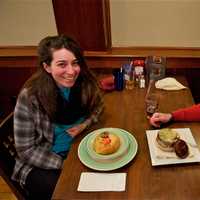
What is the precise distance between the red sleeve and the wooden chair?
2.74 ft

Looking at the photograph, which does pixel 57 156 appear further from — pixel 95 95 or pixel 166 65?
pixel 166 65

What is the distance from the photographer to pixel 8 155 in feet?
4.62

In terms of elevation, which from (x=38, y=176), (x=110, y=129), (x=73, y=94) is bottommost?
(x=38, y=176)

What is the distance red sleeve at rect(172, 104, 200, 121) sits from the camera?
140 cm

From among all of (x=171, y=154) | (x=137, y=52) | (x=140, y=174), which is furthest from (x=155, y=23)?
(x=140, y=174)

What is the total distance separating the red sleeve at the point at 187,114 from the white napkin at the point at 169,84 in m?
0.36

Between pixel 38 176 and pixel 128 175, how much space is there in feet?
1.72

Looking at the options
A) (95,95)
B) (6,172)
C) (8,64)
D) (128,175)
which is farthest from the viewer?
(8,64)

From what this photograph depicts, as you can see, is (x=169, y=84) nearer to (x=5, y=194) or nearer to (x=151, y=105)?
(x=151, y=105)

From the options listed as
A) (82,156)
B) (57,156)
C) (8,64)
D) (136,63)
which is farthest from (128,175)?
(8,64)

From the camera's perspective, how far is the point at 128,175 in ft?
3.71

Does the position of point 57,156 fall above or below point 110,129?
below

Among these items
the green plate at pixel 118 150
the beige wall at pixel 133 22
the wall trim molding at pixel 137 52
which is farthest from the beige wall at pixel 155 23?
the green plate at pixel 118 150

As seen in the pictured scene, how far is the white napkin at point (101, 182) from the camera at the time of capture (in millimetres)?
1077
